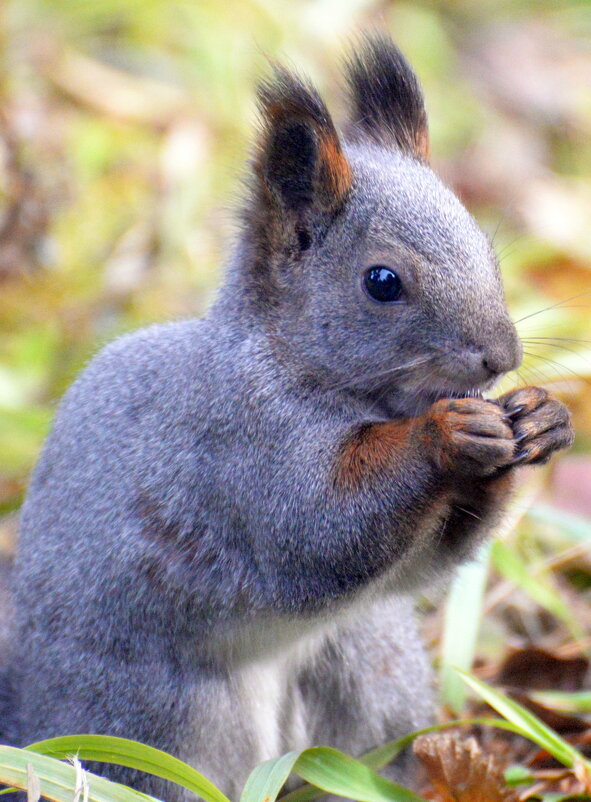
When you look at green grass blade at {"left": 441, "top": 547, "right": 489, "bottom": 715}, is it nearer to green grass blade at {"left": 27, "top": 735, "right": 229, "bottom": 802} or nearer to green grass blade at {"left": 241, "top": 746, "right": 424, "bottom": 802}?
green grass blade at {"left": 241, "top": 746, "right": 424, "bottom": 802}

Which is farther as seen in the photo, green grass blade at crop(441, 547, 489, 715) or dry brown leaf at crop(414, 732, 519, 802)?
green grass blade at crop(441, 547, 489, 715)

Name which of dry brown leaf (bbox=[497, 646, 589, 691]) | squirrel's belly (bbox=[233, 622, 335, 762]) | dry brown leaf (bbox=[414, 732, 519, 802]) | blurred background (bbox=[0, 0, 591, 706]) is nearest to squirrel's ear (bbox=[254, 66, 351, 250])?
blurred background (bbox=[0, 0, 591, 706])

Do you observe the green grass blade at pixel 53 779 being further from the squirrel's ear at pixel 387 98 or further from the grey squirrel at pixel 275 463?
the squirrel's ear at pixel 387 98

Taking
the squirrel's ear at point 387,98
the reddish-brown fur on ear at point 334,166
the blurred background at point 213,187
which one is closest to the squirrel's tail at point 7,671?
the blurred background at point 213,187

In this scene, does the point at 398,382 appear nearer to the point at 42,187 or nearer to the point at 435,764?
the point at 435,764

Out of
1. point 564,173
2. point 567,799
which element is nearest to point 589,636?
point 567,799

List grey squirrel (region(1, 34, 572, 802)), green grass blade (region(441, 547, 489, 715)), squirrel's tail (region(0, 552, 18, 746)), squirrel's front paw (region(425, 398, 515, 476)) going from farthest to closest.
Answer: green grass blade (region(441, 547, 489, 715)), squirrel's tail (region(0, 552, 18, 746)), grey squirrel (region(1, 34, 572, 802)), squirrel's front paw (region(425, 398, 515, 476))

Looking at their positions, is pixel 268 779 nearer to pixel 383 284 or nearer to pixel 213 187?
pixel 383 284
